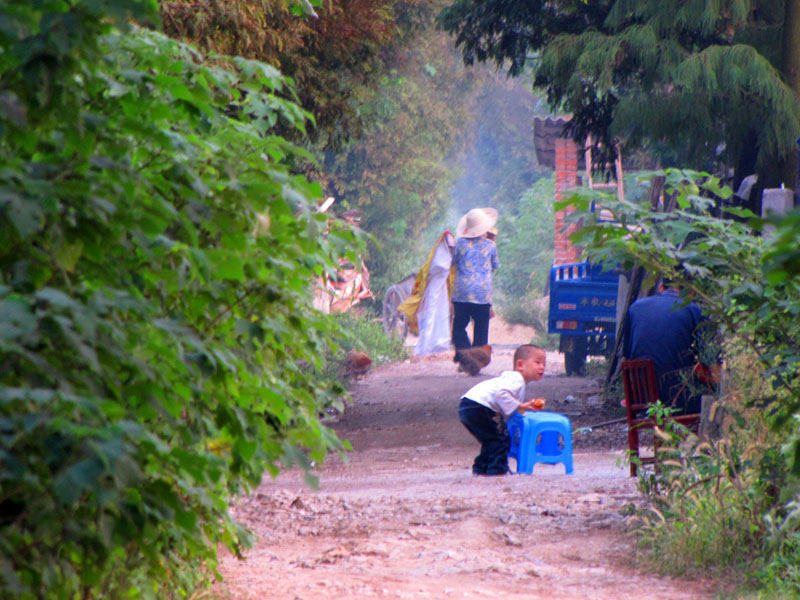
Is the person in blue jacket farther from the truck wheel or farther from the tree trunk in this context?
the truck wheel

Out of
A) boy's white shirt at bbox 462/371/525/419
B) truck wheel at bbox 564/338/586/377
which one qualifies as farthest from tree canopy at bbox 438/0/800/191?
truck wheel at bbox 564/338/586/377

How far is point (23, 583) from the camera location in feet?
5.13

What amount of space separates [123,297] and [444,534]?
329 cm

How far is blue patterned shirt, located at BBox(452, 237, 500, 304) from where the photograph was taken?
1330 cm

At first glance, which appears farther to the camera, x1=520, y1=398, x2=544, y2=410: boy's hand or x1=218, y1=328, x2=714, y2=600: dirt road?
x1=520, y1=398, x2=544, y2=410: boy's hand

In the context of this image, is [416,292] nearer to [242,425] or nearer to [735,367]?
[735,367]

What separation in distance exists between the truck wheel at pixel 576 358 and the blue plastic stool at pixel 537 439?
665cm

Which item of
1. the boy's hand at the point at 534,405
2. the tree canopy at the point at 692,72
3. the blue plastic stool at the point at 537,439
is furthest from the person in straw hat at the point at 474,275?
the boy's hand at the point at 534,405

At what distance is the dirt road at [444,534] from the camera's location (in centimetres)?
363

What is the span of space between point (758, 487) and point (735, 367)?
3.55 feet

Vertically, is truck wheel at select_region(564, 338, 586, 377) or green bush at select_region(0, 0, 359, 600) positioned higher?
green bush at select_region(0, 0, 359, 600)

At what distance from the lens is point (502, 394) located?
6.63 m

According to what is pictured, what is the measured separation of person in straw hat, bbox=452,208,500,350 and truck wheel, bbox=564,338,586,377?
1243 millimetres

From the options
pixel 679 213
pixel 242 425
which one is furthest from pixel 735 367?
pixel 242 425
